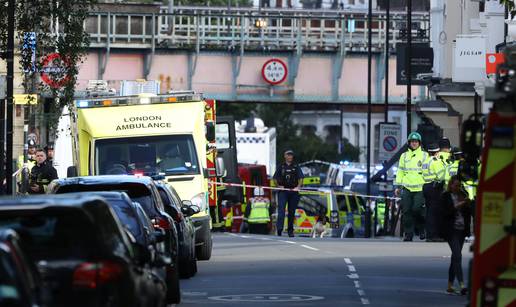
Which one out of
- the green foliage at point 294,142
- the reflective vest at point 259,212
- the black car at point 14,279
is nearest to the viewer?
the black car at point 14,279

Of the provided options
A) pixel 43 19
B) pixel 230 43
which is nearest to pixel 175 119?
pixel 43 19

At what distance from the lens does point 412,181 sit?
31.9m

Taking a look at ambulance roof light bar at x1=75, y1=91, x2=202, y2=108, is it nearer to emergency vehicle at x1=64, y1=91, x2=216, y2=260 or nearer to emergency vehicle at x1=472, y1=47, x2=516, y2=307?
emergency vehicle at x1=64, y1=91, x2=216, y2=260

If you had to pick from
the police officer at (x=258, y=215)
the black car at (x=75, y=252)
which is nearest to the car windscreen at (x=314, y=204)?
the police officer at (x=258, y=215)

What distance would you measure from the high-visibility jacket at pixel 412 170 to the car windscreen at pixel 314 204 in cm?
1200

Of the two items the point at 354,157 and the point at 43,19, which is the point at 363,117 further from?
the point at 43,19

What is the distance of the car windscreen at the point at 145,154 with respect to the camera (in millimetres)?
27922

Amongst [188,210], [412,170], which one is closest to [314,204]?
[412,170]

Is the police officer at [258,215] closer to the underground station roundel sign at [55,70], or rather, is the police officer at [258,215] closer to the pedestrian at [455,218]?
the underground station roundel sign at [55,70]

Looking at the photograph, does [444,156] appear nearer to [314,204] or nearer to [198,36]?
[314,204]

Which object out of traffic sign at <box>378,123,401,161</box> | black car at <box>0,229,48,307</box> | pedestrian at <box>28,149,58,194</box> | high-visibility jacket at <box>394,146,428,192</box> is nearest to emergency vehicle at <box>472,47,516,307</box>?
Result: black car at <box>0,229,48,307</box>

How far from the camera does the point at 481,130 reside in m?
13.0

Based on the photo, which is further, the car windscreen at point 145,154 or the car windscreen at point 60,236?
the car windscreen at point 145,154

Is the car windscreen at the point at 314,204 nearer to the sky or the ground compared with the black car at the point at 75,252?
nearer to the ground
